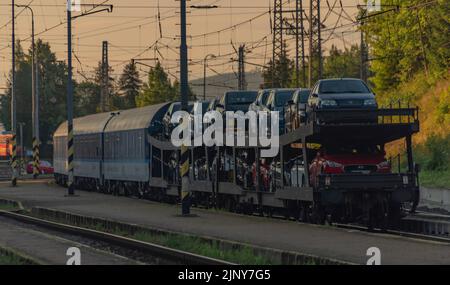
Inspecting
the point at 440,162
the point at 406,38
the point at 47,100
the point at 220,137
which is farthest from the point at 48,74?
the point at 220,137

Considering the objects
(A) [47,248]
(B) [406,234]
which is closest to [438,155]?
(B) [406,234]

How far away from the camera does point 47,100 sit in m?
160

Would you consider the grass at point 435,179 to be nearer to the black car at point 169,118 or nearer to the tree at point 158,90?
the black car at point 169,118

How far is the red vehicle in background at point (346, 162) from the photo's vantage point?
25.6m

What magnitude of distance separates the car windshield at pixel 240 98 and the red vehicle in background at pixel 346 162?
25.2 feet

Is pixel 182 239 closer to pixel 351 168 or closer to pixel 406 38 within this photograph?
pixel 351 168

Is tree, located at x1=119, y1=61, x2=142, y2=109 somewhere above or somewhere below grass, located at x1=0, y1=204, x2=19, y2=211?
above

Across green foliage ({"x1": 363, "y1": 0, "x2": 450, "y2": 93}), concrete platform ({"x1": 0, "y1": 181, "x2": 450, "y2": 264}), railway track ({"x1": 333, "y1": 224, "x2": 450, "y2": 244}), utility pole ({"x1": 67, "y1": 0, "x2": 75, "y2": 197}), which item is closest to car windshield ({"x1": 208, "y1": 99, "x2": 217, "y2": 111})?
concrete platform ({"x1": 0, "y1": 181, "x2": 450, "y2": 264})

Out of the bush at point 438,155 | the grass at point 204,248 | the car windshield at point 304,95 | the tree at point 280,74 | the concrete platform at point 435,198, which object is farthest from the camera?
the tree at point 280,74

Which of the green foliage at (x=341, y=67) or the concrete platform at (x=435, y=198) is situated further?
the green foliage at (x=341, y=67)

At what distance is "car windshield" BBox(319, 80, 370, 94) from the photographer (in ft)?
89.0

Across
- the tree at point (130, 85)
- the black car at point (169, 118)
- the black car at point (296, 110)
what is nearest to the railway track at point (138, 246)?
the black car at point (296, 110)

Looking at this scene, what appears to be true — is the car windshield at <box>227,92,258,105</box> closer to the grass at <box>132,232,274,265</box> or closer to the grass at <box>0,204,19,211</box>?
the grass at <box>132,232,274,265</box>

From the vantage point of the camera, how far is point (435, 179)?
142ft
